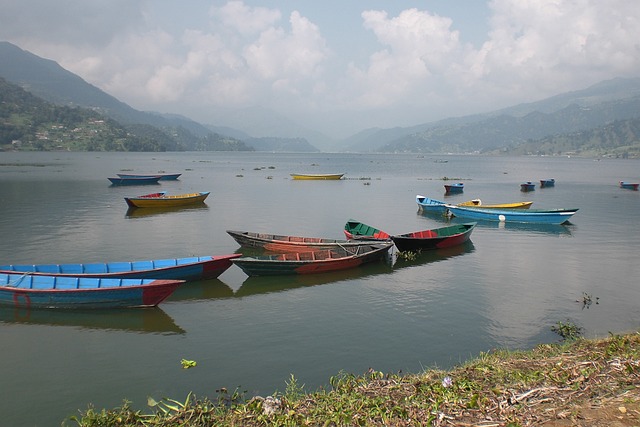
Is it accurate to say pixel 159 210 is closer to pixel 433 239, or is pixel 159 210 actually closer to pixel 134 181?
pixel 433 239

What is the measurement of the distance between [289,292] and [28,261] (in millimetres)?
16590

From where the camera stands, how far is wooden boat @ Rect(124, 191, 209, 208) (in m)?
47.4

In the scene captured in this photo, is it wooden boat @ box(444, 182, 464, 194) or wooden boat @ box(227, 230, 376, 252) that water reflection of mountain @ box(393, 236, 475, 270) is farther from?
wooden boat @ box(444, 182, 464, 194)

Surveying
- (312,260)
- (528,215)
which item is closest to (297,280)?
(312,260)

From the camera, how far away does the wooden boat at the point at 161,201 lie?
47378mm

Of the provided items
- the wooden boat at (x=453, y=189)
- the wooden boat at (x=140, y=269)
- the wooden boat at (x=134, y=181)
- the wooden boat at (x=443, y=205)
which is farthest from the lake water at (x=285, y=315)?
the wooden boat at (x=134, y=181)

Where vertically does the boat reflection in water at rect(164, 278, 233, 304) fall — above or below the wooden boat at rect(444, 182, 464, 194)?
below

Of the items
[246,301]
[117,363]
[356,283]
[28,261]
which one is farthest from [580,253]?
[28,261]

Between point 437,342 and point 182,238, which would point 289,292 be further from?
point 182,238

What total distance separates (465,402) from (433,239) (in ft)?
71.0

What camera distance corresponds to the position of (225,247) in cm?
3136

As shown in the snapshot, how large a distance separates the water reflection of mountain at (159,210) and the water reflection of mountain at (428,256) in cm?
2763

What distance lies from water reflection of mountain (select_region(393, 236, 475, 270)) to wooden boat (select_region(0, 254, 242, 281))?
10808mm

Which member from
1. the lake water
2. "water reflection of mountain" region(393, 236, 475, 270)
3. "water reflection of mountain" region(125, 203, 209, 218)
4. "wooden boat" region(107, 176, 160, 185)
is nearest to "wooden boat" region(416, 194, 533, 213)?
the lake water
